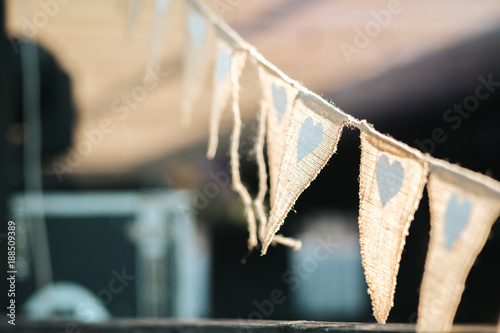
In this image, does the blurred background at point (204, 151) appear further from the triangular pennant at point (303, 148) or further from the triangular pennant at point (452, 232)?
the triangular pennant at point (452, 232)

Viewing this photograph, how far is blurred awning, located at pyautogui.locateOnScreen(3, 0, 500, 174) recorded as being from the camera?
2.84 meters

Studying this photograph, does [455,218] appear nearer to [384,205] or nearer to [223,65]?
[384,205]

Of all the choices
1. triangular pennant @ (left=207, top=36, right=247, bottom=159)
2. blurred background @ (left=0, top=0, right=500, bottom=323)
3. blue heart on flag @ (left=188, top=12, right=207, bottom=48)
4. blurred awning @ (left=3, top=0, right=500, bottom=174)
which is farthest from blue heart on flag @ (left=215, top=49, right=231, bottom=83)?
blurred awning @ (left=3, top=0, right=500, bottom=174)

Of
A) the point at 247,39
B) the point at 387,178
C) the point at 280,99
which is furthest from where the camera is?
the point at 247,39

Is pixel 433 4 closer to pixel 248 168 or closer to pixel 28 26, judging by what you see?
pixel 248 168

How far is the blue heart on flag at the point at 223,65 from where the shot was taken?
1.11 meters

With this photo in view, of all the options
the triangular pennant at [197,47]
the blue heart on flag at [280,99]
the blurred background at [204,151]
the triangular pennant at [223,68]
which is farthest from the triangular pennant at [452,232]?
the blurred background at [204,151]

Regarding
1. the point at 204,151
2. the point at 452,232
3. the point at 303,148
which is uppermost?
the point at 204,151

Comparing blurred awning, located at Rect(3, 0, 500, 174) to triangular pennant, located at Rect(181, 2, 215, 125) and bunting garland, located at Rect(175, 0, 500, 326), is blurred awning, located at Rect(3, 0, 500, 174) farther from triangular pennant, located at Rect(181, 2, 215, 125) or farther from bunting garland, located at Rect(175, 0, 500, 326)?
bunting garland, located at Rect(175, 0, 500, 326)

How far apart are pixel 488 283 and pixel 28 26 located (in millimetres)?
2960

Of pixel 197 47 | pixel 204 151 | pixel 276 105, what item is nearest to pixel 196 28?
pixel 197 47

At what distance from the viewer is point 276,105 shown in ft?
3.24

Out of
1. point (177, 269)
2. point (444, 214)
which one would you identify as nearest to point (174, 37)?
point (177, 269)

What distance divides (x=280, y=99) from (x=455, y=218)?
36cm
